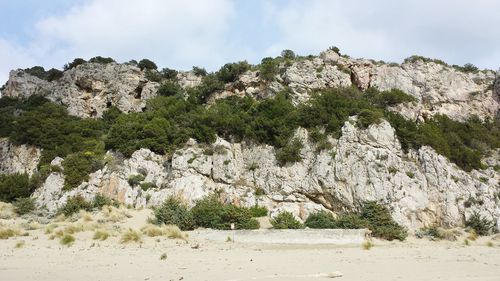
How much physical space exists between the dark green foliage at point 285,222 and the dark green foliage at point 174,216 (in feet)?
15.9

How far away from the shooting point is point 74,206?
86.3 feet

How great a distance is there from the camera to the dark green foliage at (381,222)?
23.3 meters

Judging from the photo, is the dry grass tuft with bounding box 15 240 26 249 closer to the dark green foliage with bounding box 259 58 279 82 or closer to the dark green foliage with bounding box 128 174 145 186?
the dark green foliage with bounding box 128 174 145 186

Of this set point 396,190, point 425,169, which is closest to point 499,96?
point 425,169

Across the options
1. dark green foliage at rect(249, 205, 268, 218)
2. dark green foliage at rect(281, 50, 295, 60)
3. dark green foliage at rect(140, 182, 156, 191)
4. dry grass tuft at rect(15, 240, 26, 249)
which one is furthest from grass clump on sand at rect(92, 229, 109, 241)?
dark green foliage at rect(281, 50, 295, 60)

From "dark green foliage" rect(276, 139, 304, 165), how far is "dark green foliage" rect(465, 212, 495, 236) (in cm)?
1147

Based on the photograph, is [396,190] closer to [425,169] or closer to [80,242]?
[425,169]

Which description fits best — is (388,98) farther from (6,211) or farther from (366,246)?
(6,211)

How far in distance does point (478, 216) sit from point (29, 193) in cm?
3018

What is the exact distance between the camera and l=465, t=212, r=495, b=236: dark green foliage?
2545cm

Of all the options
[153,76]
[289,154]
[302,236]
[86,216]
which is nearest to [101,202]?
[86,216]

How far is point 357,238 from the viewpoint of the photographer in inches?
842

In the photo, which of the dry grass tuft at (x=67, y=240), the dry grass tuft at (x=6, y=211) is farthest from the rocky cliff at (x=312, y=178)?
the dry grass tuft at (x=67, y=240)

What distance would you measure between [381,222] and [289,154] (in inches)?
329
